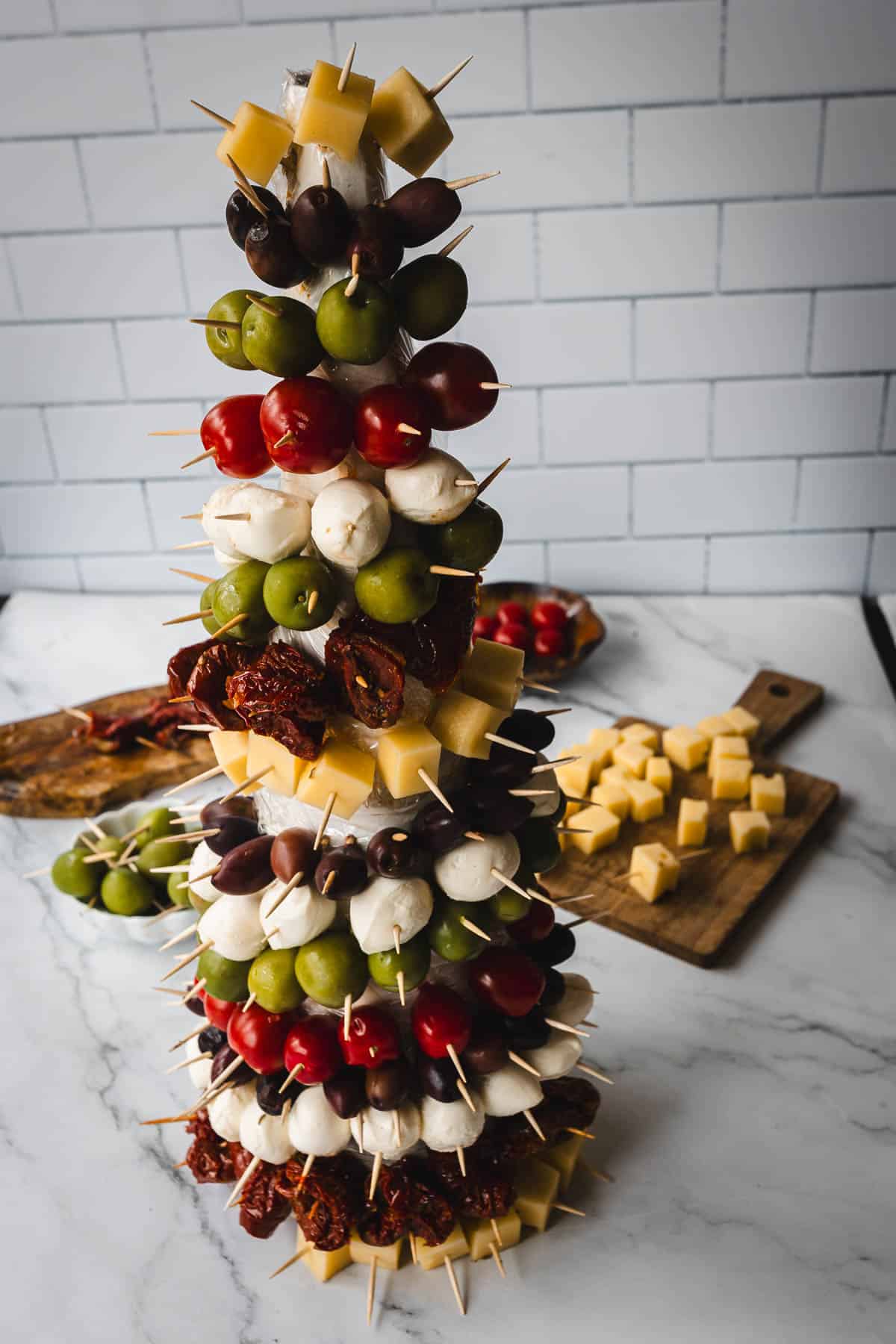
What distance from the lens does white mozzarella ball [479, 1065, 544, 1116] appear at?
0.96m

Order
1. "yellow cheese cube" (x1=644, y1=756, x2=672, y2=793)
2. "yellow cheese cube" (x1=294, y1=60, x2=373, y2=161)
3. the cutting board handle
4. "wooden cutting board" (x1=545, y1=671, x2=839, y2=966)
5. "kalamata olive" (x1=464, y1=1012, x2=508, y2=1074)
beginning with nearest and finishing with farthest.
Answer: "yellow cheese cube" (x1=294, y1=60, x2=373, y2=161), "kalamata olive" (x1=464, y1=1012, x2=508, y2=1074), "wooden cutting board" (x1=545, y1=671, x2=839, y2=966), "yellow cheese cube" (x1=644, y1=756, x2=672, y2=793), the cutting board handle

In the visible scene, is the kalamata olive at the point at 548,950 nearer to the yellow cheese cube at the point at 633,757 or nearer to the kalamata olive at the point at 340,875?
the kalamata olive at the point at 340,875

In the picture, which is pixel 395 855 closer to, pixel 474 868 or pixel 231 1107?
Result: pixel 474 868

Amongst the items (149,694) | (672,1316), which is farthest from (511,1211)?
(149,694)

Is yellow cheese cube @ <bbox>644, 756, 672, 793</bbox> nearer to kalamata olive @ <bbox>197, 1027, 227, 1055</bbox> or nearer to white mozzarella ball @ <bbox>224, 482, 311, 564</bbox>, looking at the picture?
kalamata olive @ <bbox>197, 1027, 227, 1055</bbox>

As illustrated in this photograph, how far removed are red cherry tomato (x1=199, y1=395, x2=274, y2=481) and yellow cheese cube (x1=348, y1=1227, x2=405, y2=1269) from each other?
665mm

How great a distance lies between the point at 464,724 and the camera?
0.88 m

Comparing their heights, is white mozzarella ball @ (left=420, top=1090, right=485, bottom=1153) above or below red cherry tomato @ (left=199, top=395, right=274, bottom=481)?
below

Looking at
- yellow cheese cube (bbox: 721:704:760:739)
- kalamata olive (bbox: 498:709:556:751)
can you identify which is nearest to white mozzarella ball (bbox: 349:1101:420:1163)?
kalamata olive (bbox: 498:709:556:751)

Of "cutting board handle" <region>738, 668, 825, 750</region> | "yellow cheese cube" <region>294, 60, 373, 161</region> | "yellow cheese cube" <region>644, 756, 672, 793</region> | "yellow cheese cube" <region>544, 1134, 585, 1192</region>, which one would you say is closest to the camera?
"yellow cheese cube" <region>294, 60, 373, 161</region>

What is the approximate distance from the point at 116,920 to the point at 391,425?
916 mm

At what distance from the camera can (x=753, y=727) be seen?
5.61 feet

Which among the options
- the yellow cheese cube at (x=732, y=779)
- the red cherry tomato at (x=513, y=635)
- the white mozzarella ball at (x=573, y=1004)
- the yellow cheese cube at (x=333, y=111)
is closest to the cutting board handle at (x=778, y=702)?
the yellow cheese cube at (x=732, y=779)

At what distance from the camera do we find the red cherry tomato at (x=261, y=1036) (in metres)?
0.93
